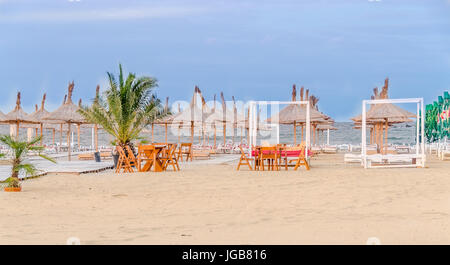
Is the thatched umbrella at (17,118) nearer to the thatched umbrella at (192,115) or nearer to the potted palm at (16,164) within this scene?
the thatched umbrella at (192,115)

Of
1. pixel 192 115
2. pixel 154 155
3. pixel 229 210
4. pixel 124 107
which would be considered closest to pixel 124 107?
pixel 124 107

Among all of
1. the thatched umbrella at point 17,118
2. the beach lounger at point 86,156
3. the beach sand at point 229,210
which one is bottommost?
the beach sand at point 229,210

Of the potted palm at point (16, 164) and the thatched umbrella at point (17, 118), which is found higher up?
the thatched umbrella at point (17, 118)

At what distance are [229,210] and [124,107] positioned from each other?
335 inches

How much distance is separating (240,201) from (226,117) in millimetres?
14666

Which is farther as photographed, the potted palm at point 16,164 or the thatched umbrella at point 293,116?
the thatched umbrella at point 293,116

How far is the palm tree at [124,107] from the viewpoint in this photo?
1352 centimetres

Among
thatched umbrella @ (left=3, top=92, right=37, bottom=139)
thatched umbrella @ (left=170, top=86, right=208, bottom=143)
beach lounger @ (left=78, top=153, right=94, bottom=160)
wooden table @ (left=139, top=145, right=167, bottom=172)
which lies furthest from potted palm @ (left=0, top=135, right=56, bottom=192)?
thatched umbrella @ (left=3, top=92, right=37, bottom=139)

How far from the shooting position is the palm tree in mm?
13516

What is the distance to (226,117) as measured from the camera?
21.0 meters

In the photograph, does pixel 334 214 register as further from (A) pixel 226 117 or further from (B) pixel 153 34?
(A) pixel 226 117

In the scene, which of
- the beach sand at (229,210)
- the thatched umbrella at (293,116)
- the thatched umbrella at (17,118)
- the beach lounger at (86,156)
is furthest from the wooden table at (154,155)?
the thatched umbrella at (17,118)

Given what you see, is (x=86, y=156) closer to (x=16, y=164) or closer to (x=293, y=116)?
(x=293, y=116)
